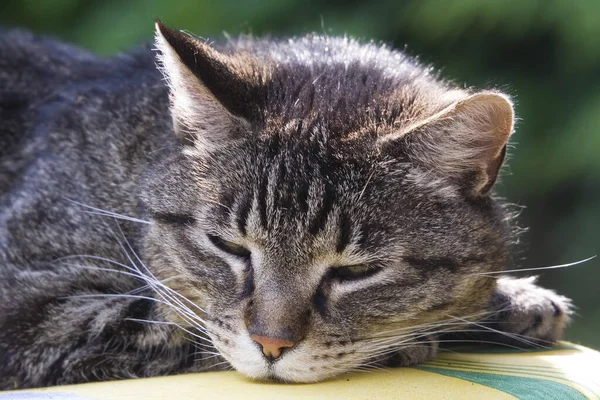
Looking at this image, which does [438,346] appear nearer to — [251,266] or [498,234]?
[498,234]

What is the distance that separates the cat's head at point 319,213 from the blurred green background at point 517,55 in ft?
6.31

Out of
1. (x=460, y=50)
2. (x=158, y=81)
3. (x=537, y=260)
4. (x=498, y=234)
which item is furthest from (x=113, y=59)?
(x=537, y=260)

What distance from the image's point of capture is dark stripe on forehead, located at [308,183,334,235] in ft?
6.11

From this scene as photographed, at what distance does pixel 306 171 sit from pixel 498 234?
53 centimetres

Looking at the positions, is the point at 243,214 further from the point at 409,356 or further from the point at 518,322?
the point at 518,322

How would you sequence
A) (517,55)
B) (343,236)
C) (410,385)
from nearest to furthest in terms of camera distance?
(410,385) < (343,236) < (517,55)

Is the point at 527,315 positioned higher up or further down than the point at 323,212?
further down

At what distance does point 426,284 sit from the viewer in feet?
6.30

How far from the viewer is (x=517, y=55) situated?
4148 millimetres

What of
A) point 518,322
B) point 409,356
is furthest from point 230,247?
point 518,322

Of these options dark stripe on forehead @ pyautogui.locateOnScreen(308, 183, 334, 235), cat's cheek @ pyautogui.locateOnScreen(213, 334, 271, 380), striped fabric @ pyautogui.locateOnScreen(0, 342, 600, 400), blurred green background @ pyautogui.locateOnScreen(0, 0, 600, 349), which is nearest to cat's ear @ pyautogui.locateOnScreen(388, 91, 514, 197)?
dark stripe on forehead @ pyautogui.locateOnScreen(308, 183, 334, 235)

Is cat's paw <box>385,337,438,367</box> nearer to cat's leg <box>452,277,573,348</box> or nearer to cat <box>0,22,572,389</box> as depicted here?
cat <box>0,22,572,389</box>

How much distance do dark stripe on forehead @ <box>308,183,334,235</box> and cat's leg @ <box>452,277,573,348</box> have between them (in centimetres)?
57

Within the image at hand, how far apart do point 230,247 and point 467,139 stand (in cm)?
59
